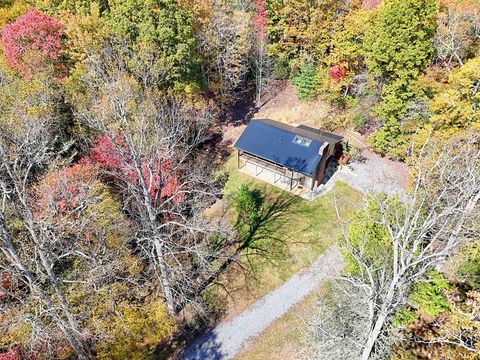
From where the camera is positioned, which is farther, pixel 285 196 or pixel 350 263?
pixel 285 196

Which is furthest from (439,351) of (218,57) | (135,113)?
(218,57)

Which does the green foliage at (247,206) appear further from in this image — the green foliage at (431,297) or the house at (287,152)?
the green foliage at (431,297)

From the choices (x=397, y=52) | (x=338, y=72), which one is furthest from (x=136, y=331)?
(x=338, y=72)

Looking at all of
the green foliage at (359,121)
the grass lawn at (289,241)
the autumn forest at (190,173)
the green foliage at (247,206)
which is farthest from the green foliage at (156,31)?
the green foliage at (359,121)

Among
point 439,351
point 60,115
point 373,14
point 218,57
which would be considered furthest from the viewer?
point 218,57

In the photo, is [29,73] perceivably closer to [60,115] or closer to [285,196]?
[60,115]

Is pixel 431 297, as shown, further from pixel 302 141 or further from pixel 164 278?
pixel 302 141

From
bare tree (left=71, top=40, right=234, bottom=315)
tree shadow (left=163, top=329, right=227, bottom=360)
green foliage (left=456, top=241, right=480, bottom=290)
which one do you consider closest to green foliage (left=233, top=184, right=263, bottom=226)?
bare tree (left=71, top=40, right=234, bottom=315)
